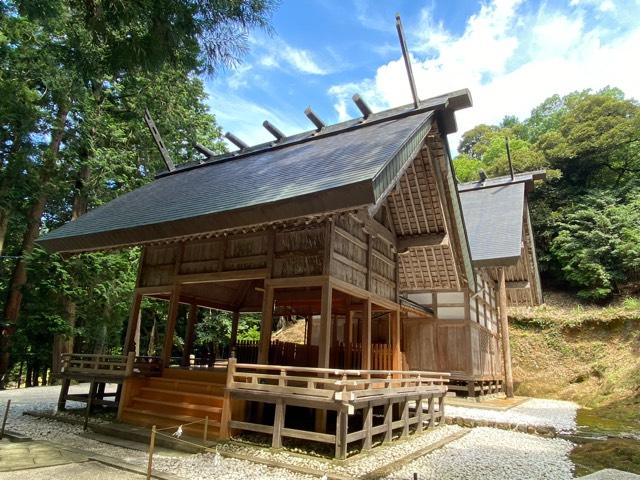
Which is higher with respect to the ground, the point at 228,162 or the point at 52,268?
the point at 228,162

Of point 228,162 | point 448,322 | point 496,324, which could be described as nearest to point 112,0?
point 228,162

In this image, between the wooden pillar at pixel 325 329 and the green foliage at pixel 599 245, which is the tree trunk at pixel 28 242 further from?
the green foliage at pixel 599 245

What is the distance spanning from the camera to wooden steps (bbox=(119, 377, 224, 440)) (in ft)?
23.1

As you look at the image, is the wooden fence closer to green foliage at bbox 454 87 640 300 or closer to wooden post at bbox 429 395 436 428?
wooden post at bbox 429 395 436 428

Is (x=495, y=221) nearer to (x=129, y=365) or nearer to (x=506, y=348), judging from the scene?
(x=506, y=348)

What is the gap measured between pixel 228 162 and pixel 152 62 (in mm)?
6268

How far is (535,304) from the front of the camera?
2161 cm

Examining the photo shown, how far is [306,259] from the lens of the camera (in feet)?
24.6

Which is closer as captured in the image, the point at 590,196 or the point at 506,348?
the point at 506,348

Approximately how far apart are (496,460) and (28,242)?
1755 centimetres

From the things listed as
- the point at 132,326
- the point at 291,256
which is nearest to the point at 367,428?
the point at 291,256

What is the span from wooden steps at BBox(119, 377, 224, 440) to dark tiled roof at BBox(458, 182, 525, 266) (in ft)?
33.9

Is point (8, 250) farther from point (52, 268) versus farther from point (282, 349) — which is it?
point (282, 349)

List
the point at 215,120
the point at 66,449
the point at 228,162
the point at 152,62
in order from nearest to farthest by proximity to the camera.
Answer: the point at 66,449
the point at 152,62
the point at 228,162
the point at 215,120
